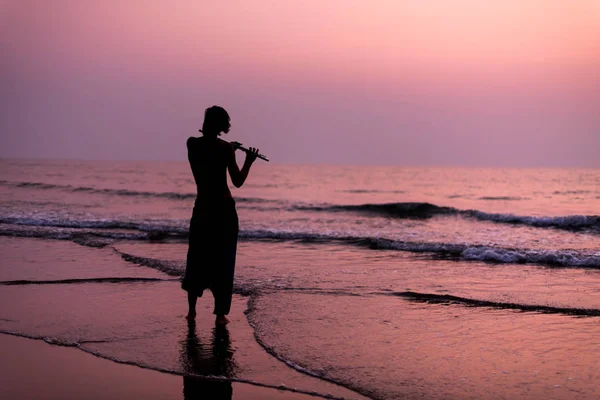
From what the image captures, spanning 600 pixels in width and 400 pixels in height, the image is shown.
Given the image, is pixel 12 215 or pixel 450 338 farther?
pixel 12 215

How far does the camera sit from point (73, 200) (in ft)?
94.7

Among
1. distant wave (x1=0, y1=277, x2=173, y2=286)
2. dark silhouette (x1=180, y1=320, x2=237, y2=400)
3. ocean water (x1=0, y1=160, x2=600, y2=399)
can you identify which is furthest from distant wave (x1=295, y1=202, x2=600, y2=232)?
dark silhouette (x1=180, y1=320, x2=237, y2=400)

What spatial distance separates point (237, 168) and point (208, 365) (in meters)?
1.73

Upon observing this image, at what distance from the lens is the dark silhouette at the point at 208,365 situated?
391 centimetres

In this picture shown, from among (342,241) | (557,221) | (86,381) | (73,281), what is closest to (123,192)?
(342,241)

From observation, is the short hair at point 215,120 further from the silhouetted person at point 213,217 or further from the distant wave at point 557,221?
the distant wave at point 557,221

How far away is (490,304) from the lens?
6.85 m

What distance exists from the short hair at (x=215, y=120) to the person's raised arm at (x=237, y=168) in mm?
231

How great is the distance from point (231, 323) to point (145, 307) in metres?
1.17

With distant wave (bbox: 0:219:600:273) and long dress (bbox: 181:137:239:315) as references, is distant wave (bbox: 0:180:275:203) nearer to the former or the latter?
distant wave (bbox: 0:219:600:273)

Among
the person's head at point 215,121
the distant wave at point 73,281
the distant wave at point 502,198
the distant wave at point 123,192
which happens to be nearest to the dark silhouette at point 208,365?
the person's head at point 215,121

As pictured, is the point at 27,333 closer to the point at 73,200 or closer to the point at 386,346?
the point at 386,346

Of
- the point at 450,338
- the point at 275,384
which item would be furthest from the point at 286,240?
the point at 275,384

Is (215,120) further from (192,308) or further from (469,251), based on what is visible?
(469,251)
